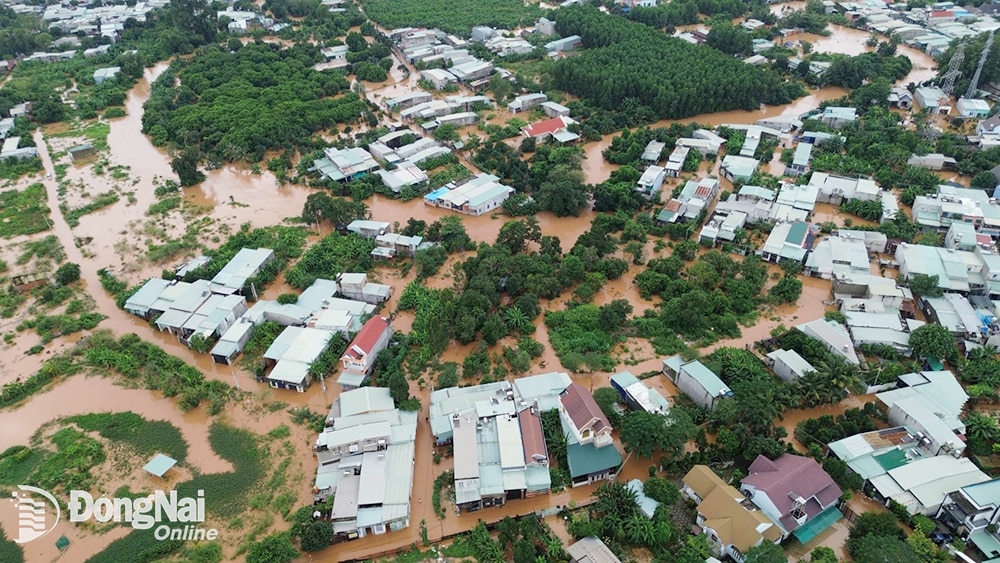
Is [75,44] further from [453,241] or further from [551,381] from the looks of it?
[551,381]

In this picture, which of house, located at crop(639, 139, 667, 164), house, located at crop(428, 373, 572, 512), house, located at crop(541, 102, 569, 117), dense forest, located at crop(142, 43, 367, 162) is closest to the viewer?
house, located at crop(428, 373, 572, 512)

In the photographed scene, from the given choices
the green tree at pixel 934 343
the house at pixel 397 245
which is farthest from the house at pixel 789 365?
the house at pixel 397 245

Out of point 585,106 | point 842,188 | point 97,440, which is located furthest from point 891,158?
point 97,440

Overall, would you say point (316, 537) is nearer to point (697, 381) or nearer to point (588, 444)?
point (588, 444)

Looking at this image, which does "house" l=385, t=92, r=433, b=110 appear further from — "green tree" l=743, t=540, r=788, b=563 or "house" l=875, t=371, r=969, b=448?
"green tree" l=743, t=540, r=788, b=563

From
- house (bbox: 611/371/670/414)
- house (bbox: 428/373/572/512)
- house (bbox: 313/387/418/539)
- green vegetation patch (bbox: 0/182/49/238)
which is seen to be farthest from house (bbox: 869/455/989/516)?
green vegetation patch (bbox: 0/182/49/238)
